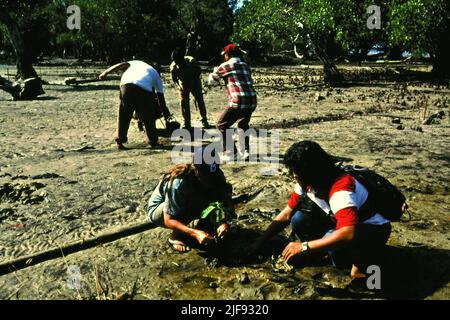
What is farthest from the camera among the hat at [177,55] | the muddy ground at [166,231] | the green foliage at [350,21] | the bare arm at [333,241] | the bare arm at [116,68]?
the green foliage at [350,21]

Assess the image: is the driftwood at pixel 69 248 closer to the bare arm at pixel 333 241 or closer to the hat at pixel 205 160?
the hat at pixel 205 160

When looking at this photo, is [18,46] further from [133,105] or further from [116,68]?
[133,105]

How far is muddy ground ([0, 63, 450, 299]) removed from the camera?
10.9ft

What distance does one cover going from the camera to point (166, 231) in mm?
4277

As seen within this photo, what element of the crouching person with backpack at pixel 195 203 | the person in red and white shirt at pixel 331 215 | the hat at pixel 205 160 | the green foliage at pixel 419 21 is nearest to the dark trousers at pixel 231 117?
the crouching person with backpack at pixel 195 203

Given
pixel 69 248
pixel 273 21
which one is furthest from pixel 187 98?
pixel 273 21

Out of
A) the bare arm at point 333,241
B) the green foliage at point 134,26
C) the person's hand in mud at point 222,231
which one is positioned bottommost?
the person's hand in mud at point 222,231

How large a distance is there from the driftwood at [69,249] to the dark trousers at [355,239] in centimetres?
168

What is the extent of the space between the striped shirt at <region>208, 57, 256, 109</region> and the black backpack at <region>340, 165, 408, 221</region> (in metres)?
3.41

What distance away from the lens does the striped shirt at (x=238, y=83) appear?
20.9 ft
